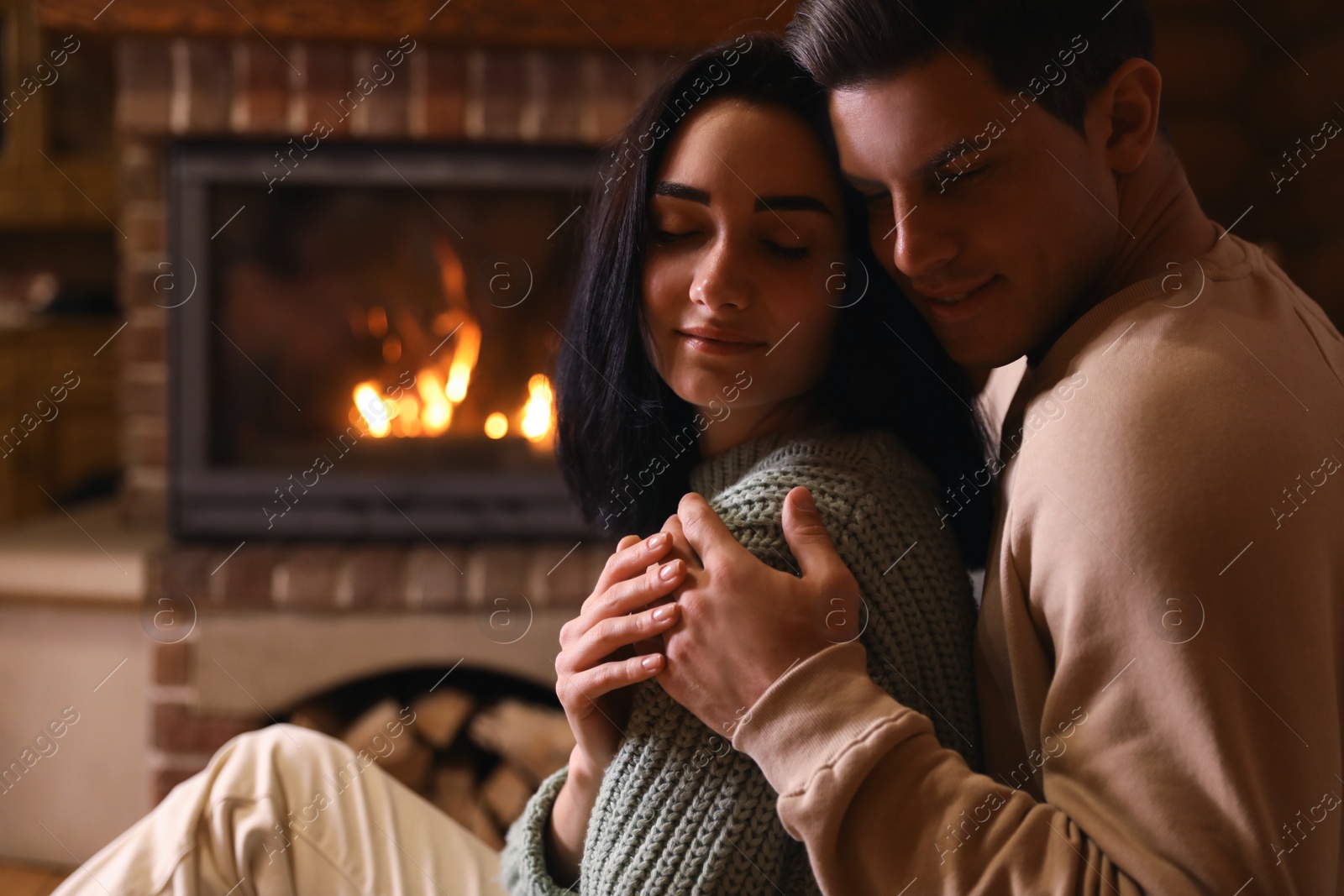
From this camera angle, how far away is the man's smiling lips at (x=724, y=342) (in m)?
0.86

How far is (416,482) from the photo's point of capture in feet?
6.30

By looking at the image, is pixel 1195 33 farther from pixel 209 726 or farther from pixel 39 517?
pixel 39 517

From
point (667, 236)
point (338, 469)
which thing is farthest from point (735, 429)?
point (338, 469)

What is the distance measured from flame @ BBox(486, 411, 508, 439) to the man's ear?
135 cm

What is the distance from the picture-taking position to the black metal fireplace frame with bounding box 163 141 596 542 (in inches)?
73.5

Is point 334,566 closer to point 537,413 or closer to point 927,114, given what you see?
point 537,413

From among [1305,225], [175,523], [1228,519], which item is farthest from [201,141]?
[1305,225]

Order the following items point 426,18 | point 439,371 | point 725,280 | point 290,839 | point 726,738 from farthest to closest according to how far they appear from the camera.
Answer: point 439,371 → point 426,18 → point 290,839 → point 725,280 → point 726,738

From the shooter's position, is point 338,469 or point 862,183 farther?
point 338,469

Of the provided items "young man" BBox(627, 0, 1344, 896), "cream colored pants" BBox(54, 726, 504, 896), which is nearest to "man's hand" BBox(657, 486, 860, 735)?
"young man" BBox(627, 0, 1344, 896)

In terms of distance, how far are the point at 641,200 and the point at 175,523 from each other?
1.35 metres

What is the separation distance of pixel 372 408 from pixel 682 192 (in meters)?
1.25

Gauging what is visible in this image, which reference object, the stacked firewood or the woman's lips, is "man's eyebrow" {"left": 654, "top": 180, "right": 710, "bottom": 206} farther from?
the stacked firewood

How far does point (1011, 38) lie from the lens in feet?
2.35
